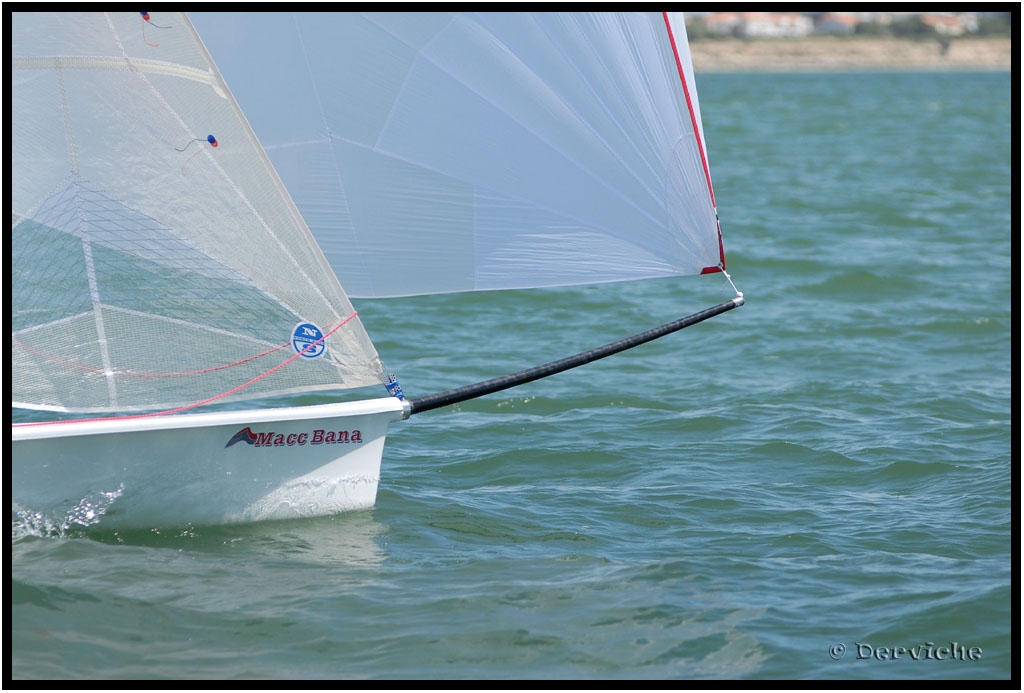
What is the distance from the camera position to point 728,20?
351ft

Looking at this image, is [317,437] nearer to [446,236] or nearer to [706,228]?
[446,236]

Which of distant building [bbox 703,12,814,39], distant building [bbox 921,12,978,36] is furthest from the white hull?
distant building [bbox 703,12,814,39]

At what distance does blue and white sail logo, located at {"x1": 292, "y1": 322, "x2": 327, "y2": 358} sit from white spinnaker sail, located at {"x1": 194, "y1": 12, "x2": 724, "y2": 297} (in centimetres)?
78

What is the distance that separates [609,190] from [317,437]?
170 cm

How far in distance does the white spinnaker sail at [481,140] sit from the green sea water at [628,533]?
1.29 m

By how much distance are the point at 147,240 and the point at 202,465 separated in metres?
0.99

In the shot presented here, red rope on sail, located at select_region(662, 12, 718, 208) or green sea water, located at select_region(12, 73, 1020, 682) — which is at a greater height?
red rope on sail, located at select_region(662, 12, 718, 208)

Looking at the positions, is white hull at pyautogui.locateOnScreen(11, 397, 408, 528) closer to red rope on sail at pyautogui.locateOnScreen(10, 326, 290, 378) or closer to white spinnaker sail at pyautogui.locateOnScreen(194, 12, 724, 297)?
red rope on sail at pyautogui.locateOnScreen(10, 326, 290, 378)

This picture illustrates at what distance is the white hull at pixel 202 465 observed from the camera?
5113 millimetres

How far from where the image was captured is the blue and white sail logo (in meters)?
5.21

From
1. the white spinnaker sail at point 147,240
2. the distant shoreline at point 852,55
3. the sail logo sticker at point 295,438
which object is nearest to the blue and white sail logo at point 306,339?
the white spinnaker sail at point 147,240

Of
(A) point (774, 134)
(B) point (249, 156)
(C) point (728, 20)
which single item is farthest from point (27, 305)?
(C) point (728, 20)

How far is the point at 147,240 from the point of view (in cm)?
509

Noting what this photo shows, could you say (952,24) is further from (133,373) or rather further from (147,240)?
(133,373)
